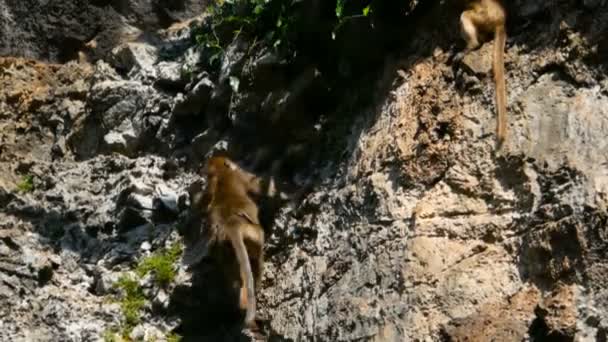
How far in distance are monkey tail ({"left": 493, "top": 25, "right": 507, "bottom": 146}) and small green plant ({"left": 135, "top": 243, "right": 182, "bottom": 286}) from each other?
111 inches

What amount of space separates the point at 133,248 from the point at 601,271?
12.8ft

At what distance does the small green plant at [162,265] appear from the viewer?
298 inches

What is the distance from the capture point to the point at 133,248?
7945 millimetres

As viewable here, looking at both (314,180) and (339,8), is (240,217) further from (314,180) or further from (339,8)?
(339,8)

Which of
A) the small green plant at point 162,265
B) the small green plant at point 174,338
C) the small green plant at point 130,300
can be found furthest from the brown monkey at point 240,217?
the small green plant at point 130,300

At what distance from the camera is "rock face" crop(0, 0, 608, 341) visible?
570cm

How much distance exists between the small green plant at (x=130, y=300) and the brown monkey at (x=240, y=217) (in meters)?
0.86

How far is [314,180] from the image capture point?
710 cm

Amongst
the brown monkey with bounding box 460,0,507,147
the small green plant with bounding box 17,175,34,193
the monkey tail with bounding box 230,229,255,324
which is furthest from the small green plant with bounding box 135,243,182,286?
the brown monkey with bounding box 460,0,507,147

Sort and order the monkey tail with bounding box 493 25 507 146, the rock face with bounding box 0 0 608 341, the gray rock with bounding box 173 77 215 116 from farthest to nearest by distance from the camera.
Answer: the gray rock with bounding box 173 77 215 116, the monkey tail with bounding box 493 25 507 146, the rock face with bounding box 0 0 608 341

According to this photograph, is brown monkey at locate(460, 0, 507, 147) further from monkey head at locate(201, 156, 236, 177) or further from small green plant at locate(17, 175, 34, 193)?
small green plant at locate(17, 175, 34, 193)

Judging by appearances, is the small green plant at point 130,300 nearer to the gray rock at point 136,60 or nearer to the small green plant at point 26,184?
the small green plant at point 26,184

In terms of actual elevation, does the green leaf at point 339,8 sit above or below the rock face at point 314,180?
above

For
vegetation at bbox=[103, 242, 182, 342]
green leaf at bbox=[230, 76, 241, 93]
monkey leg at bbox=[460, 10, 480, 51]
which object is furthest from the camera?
green leaf at bbox=[230, 76, 241, 93]
